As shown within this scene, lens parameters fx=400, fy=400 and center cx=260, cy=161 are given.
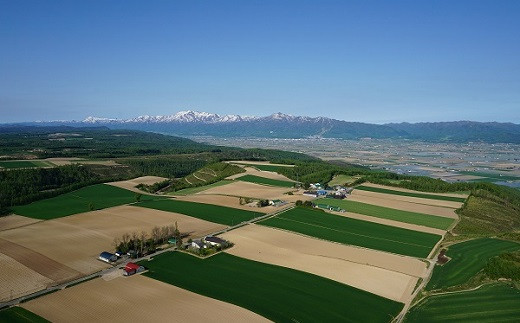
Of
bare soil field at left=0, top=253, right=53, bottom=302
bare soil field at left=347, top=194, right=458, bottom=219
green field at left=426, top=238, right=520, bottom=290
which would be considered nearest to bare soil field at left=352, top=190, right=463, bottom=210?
bare soil field at left=347, top=194, right=458, bottom=219

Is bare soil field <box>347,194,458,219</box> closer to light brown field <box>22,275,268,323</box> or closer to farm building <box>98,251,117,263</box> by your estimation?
farm building <box>98,251,117,263</box>

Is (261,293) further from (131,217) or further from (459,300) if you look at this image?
(131,217)

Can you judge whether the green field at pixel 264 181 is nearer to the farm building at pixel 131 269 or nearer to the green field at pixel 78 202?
the green field at pixel 78 202

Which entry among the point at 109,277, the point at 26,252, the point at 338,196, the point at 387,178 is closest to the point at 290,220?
the point at 338,196

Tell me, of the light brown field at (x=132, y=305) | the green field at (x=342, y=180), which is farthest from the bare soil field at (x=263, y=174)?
the light brown field at (x=132, y=305)

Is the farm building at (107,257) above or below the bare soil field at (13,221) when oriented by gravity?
above
